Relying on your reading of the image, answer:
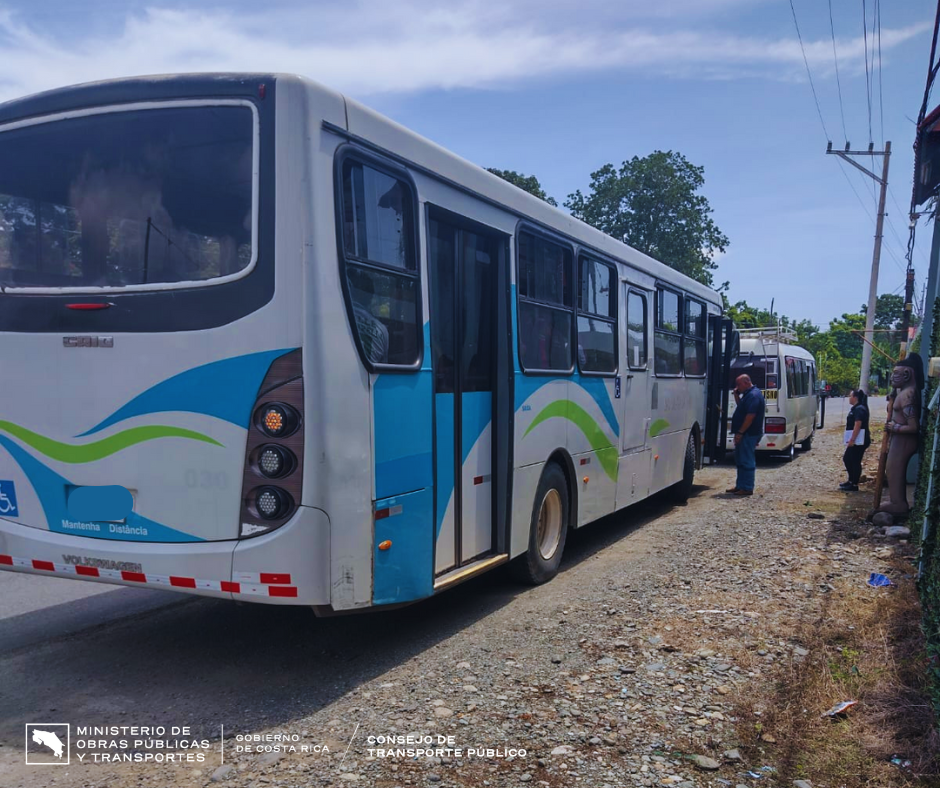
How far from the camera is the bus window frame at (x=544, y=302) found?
20.7ft

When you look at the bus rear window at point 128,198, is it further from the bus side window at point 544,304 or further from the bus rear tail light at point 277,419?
the bus side window at point 544,304

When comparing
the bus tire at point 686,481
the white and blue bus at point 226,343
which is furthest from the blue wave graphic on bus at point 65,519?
the bus tire at point 686,481

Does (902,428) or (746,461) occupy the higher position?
(902,428)

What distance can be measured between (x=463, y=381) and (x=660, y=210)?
37782 mm

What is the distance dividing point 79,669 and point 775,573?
18.5 feet

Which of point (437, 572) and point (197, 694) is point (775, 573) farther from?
point (197, 694)

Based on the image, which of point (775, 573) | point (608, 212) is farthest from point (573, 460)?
point (608, 212)

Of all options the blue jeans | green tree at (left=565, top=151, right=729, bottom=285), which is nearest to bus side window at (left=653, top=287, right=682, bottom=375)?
the blue jeans

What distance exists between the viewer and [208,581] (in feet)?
13.8

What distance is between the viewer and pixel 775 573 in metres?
7.23

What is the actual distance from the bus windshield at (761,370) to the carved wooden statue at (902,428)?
282 inches

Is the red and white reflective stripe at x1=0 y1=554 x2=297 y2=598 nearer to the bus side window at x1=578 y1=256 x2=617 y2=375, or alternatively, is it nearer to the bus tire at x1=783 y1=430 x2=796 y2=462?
the bus side window at x1=578 y1=256 x2=617 y2=375

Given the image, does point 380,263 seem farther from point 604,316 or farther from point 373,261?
point 604,316

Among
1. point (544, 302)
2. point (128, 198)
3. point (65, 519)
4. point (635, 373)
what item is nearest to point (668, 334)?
point (635, 373)
